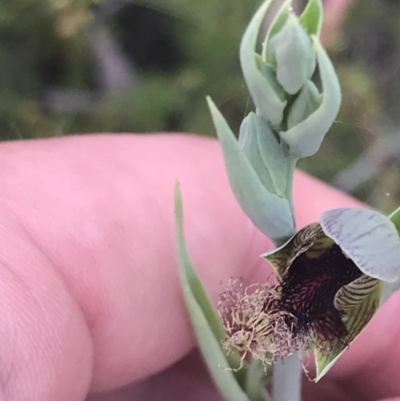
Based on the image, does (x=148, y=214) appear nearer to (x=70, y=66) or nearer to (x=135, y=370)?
(x=135, y=370)

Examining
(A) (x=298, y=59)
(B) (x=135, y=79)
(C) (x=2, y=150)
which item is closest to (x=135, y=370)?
(C) (x=2, y=150)

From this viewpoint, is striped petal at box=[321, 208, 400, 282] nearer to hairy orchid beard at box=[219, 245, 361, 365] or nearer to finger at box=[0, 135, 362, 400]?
hairy orchid beard at box=[219, 245, 361, 365]

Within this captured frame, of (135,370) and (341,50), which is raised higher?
(341,50)

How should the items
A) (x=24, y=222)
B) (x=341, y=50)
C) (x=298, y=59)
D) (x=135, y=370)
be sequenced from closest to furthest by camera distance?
(x=298, y=59) < (x=24, y=222) < (x=135, y=370) < (x=341, y=50)

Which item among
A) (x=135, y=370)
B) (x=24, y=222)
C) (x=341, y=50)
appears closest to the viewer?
(x=24, y=222)

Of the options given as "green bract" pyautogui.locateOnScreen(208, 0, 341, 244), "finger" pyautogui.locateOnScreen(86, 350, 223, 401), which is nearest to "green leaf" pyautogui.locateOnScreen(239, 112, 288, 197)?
"green bract" pyautogui.locateOnScreen(208, 0, 341, 244)

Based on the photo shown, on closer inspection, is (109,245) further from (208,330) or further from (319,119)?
(319,119)

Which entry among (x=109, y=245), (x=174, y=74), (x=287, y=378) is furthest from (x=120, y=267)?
(x=174, y=74)
